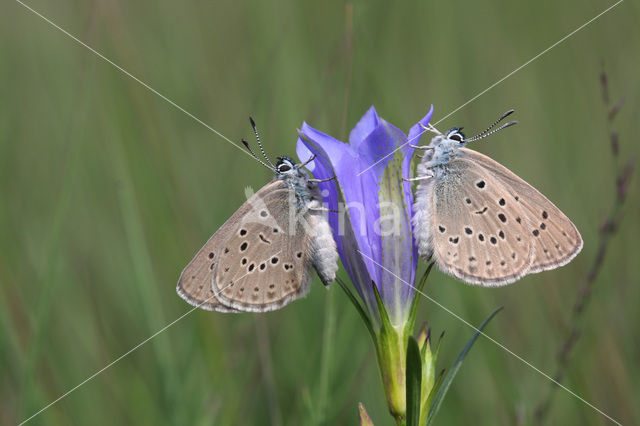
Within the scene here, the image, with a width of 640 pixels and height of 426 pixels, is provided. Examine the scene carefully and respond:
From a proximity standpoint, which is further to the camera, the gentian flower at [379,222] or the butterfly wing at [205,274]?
the butterfly wing at [205,274]

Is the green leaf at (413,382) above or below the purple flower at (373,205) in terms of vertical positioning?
below

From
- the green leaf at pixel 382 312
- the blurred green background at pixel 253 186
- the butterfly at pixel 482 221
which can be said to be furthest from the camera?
the blurred green background at pixel 253 186

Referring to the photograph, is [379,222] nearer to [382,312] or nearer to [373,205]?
[373,205]

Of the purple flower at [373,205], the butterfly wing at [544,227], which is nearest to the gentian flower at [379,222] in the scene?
the purple flower at [373,205]

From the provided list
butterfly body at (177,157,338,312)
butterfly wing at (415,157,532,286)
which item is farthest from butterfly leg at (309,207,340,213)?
butterfly wing at (415,157,532,286)

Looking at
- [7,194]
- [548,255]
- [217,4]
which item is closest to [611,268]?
[548,255]

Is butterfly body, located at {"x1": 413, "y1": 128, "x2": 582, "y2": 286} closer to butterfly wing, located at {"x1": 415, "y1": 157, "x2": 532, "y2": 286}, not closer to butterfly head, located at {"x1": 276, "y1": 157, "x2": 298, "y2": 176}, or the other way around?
butterfly wing, located at {"x1": 415, "y1": 157, "x2": 532, "y2": 286}

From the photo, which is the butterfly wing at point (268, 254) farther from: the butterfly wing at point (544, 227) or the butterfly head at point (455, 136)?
the butterfly wing at point (544, 227)

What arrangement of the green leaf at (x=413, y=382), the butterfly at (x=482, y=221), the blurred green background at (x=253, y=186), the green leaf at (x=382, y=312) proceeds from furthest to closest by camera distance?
the blurred green background at (x=253, y=186), the butterfly at (x=482, y=221), the green leaf at (x=382, y=312), the green leaf at (x=413, y=382)

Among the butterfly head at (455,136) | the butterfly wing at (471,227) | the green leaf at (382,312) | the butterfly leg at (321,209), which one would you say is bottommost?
the green leaf at (382,312)
